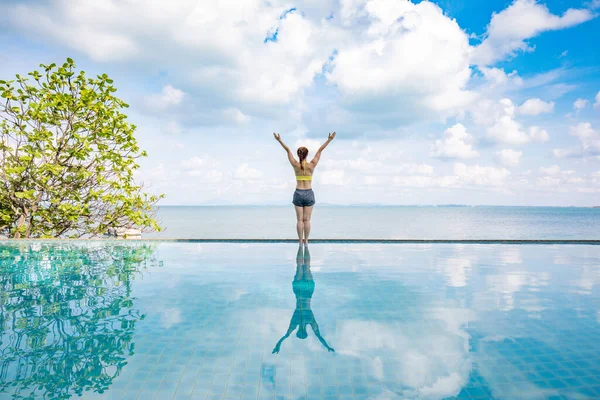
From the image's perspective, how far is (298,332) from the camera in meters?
3.02

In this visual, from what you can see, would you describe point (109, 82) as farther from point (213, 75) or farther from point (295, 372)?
point (295, 372)

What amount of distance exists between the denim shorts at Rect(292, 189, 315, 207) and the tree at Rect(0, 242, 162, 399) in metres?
2.81

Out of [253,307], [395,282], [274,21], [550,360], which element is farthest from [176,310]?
[274,21]

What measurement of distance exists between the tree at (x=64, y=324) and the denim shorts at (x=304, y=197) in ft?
9.21

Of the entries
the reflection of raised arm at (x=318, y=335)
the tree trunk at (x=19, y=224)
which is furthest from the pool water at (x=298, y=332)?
the tree trunk at (x=19, y=224)

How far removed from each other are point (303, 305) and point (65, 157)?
8.14m

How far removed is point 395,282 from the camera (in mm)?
4914

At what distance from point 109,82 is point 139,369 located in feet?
27.5

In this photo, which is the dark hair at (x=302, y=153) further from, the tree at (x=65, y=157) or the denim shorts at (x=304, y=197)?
the tree at (x=65, y=157)

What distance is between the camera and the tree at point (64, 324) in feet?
7.29

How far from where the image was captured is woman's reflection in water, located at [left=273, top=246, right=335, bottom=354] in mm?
2975

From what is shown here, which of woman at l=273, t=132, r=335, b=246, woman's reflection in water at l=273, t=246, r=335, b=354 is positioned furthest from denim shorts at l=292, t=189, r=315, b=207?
woman's reflection in water at l=273, t=246, r=335, b=354

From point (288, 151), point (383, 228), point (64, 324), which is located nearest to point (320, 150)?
point (288, 151)

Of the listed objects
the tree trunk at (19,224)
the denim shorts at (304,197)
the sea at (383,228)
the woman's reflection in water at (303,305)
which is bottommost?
the sea at (383,228)
